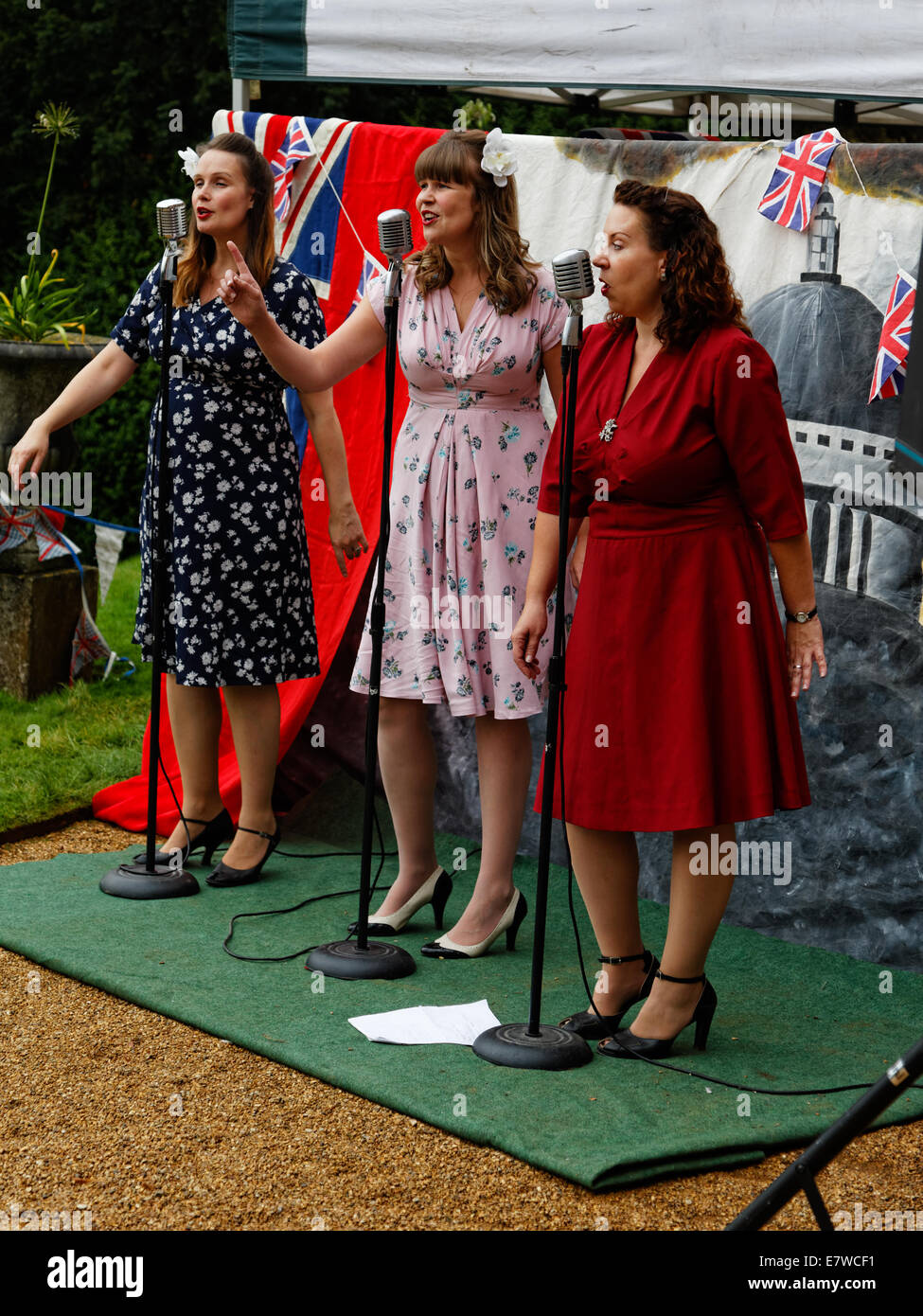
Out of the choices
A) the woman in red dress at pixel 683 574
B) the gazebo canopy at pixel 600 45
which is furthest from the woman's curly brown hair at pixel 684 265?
the gazebo canopy at pixel 600 45

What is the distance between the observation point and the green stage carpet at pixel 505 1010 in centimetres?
301

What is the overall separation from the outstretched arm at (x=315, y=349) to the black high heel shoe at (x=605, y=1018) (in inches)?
57.6

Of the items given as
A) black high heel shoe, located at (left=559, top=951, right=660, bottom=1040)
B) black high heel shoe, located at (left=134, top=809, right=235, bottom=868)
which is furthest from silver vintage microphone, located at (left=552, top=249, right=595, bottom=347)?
black high heel shoe, located at (left=134, top=809, right=235, bottom=868)

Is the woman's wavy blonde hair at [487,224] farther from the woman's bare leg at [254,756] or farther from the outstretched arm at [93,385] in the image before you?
the woman's bare leg at [254,756]

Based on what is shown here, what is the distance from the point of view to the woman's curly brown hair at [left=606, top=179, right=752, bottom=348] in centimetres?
312

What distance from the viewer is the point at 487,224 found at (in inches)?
147

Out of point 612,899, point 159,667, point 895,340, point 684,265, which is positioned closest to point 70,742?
point 159,667

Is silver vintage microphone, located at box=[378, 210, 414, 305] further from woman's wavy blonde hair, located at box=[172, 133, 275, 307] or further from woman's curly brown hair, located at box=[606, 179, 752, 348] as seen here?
woman's wavy blonde hair, located at box=[172, 133, 275, 307]

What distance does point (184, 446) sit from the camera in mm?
4312

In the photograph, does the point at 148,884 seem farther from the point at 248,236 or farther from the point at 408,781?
the point at 248,236

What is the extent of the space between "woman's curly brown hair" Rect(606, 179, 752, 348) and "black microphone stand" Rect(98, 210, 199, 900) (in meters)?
1.37

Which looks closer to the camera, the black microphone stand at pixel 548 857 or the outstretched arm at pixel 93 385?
the black microphone stand at pixel 548 857

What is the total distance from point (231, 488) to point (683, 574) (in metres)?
1.58
